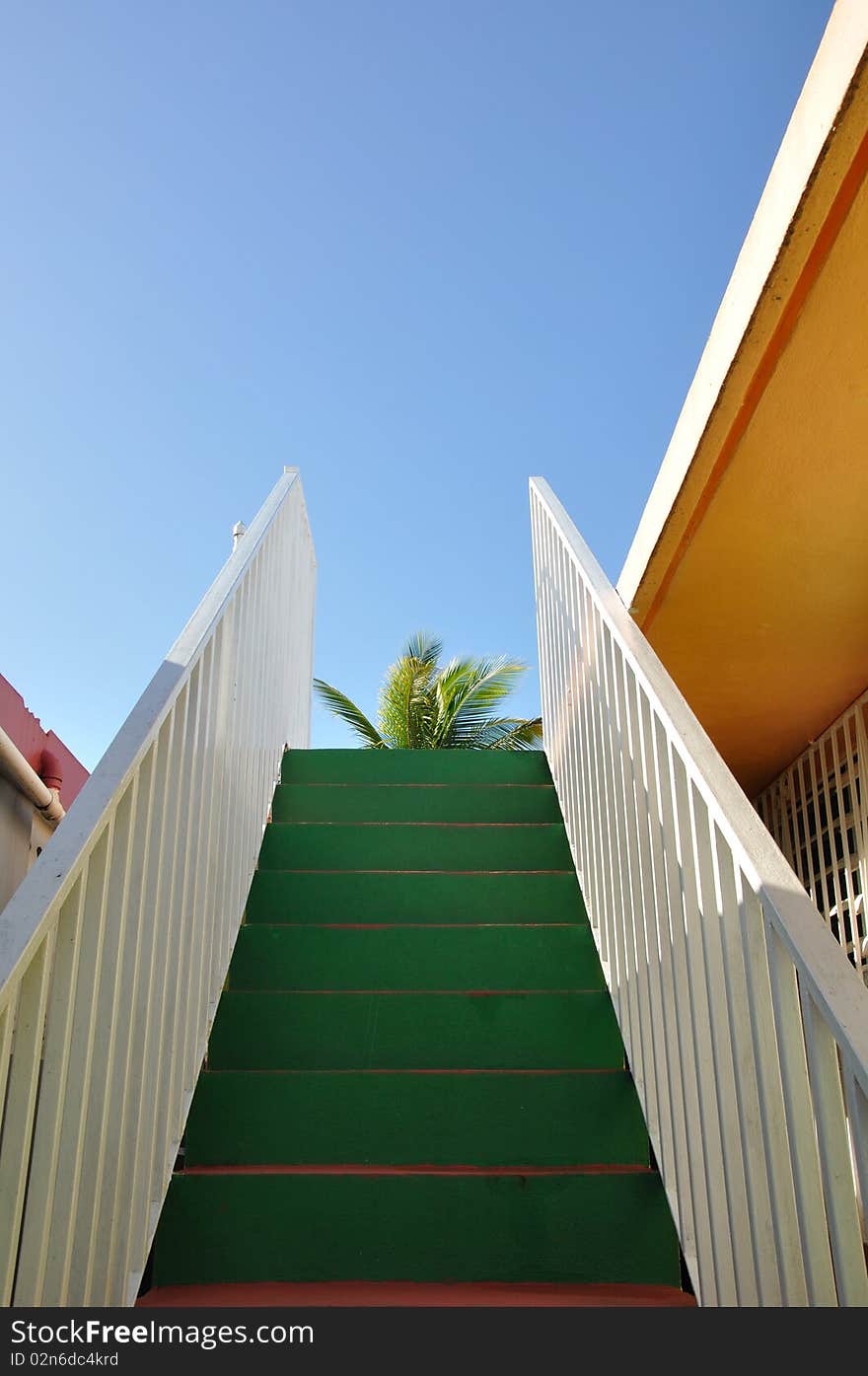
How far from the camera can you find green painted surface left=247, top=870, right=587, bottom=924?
9.07 feet

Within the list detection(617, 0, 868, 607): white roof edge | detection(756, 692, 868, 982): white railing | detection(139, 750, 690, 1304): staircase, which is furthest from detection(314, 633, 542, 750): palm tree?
detection(617, 0, 868, 607): white roof edge

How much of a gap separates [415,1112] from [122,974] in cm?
86

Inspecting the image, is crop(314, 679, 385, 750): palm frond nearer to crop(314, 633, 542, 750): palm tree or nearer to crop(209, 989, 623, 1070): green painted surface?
crop(314, 633, 542, 750): palm tree

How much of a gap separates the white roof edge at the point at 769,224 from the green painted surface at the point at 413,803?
1.03 meters

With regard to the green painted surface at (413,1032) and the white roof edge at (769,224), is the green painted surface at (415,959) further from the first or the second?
the white roof edge at (769,224)

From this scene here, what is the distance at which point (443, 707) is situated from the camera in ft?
30.6

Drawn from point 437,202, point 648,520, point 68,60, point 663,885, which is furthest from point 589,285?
point 663,885

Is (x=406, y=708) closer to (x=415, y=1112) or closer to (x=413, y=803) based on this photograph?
(x=413, y=803)

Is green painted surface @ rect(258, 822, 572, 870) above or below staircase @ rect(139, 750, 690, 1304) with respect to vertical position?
above

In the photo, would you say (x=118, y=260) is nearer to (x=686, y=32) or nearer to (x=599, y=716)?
(x=686, y=32)

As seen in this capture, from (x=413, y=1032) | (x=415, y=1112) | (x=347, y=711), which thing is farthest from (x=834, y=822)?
(x=347, y=711)

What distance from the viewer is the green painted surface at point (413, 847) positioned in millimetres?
3025

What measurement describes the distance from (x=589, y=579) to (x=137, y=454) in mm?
6205

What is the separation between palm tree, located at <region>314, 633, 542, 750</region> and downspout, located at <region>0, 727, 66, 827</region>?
5.66 meters
